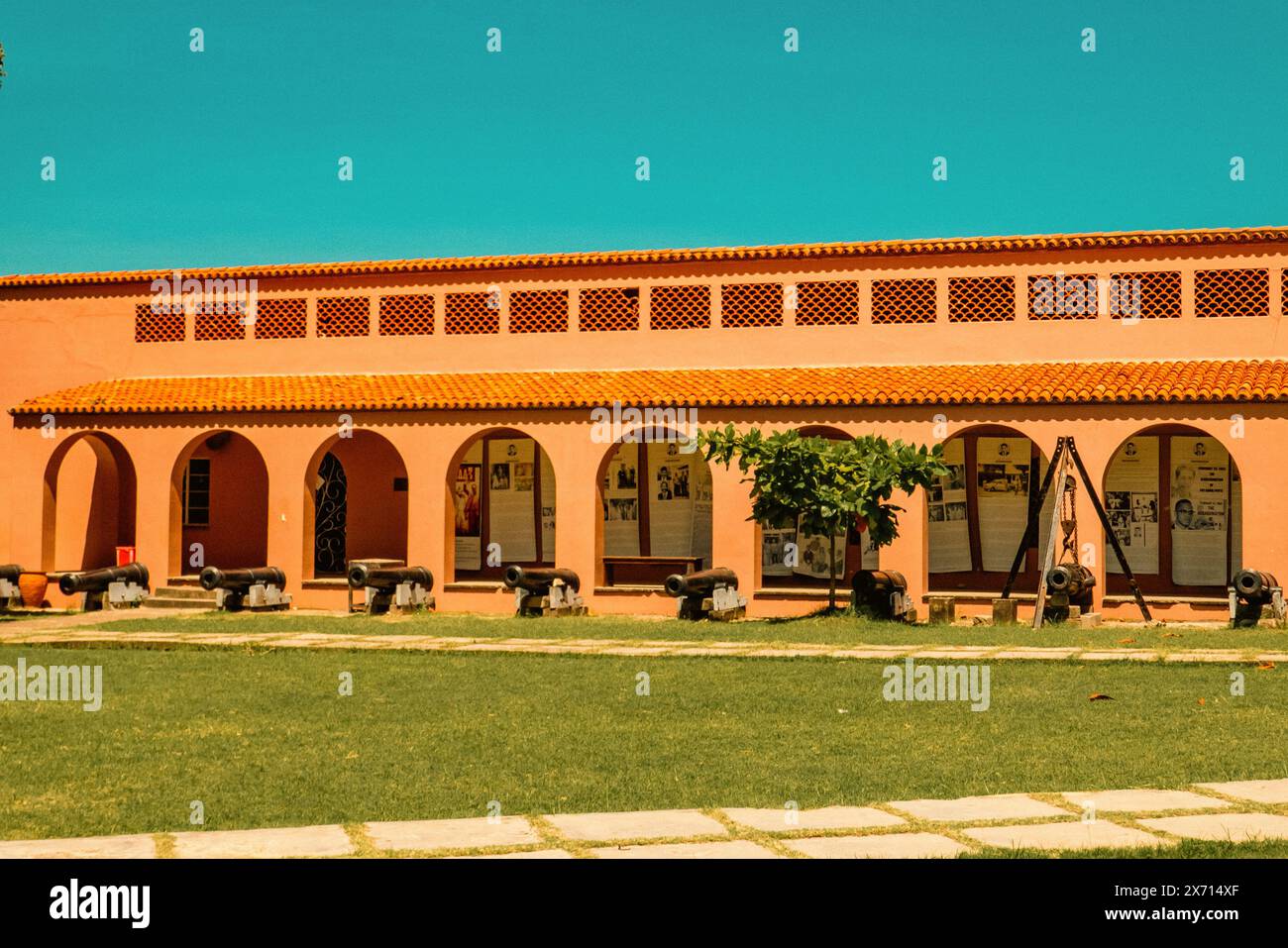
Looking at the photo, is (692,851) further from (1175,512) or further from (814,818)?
(1175,512)

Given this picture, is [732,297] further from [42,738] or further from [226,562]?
[42,738]

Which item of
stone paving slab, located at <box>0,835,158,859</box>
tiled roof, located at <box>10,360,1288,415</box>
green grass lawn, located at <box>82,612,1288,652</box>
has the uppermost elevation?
tiled roof, located at <box>10,360,1288,415</box>

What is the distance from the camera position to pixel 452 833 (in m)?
5.40

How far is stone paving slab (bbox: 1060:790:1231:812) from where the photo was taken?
586 centimetres

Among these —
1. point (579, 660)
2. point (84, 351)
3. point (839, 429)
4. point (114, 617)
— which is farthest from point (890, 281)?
point (84, 351)

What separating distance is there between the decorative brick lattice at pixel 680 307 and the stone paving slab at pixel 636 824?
16.6 metres

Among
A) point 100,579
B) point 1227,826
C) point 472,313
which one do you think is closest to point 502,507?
point 472,313

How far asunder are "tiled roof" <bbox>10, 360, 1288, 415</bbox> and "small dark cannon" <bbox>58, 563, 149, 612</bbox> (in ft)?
8.73

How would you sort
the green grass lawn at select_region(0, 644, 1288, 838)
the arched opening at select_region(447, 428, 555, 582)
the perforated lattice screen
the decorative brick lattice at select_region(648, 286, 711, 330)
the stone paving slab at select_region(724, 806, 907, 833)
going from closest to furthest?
the stone paving slab at select_region(724, 806, 907, 833) < the green grass lawn at select_region(0, 644, 1288, 838) < the decorative brick lattice at select_region(648, 286, 711, 330) < the arched opening at select_region(447, 428, 555, 582) < the perforated lattice screen

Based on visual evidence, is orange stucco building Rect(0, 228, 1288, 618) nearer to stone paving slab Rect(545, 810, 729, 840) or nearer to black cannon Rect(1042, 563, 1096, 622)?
black cannon Rect(1042, 563, 1096, 622)

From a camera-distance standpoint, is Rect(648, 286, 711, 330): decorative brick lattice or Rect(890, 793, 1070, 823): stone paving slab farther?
Rect(648, 286, 711, 330): decorative brick lattice

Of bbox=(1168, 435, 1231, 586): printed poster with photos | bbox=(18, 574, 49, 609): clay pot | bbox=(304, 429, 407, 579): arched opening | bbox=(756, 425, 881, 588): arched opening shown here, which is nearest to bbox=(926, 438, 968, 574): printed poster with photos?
bbox=(756, 425, 881, 588): arched opening
